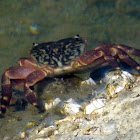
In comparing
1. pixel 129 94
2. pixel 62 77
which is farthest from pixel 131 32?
pixel 129 94

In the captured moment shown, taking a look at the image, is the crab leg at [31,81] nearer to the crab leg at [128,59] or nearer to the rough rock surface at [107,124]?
the rough rock surface at [107,124]

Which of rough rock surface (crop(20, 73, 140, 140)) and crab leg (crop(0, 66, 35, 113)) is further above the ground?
rough rock surface (crop(20, 73, 140, 140))

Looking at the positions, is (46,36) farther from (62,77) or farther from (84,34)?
(62,77)

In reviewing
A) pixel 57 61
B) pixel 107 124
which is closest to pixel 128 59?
pixel 57 61

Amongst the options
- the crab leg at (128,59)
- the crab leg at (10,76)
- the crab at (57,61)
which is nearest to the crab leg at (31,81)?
the crab at (57,61)

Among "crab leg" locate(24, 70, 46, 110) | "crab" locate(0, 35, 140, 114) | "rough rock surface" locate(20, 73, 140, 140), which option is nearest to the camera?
"rough rock surface" locate(20, 73, 140, 140)

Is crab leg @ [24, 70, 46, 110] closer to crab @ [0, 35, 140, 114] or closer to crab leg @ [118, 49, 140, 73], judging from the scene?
crab @ [0, 35, 140, 114]

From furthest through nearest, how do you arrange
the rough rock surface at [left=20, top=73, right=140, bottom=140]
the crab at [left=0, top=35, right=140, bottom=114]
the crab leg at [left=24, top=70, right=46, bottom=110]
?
the crab at [left=0, top=35, right=140, bottom=114] < the crab leg at [left=24, top=70, right=46, bottom=110] < the rough rock surface at [left=20, top=73, right=140, bottom=140]

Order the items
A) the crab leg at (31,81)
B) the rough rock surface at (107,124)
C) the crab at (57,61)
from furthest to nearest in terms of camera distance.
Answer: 1. the crab at (57,61)
2. the crab leg at (31,81)
3. the rough rock surface at (107,124)

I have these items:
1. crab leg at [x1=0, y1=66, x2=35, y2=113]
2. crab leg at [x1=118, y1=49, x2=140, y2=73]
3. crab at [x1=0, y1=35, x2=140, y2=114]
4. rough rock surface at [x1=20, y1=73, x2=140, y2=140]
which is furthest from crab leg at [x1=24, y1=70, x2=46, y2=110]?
crab leg at [x1=118, y1=49, x2=140, y2=73]
